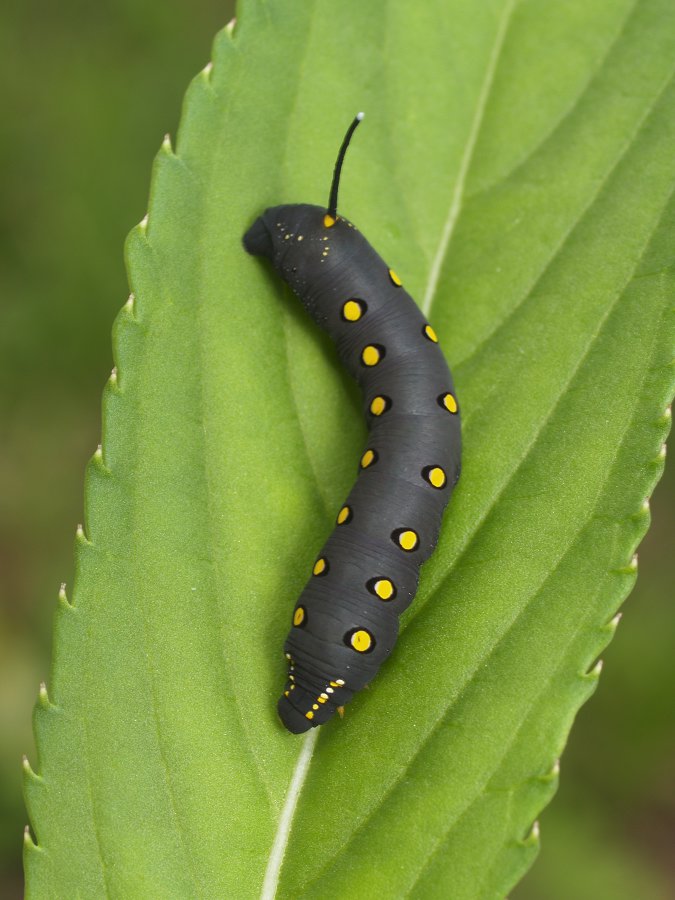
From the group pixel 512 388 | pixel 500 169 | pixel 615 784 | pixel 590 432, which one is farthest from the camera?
pixel 615 784

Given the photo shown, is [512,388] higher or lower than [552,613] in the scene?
higher

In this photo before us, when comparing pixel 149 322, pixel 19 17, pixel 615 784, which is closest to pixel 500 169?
pixel 149 322

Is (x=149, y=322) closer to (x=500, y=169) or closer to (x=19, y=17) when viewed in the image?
(x=500, y=169)

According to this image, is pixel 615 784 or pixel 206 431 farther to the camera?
pixel 615 784

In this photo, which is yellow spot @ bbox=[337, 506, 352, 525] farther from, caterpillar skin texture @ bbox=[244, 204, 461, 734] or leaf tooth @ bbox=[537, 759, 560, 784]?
leaf tooth @ bbox=[537, 759, 560, 784]

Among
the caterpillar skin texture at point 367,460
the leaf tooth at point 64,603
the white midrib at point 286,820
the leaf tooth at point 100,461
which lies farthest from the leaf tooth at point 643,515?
the leaf tooth at point 64,603

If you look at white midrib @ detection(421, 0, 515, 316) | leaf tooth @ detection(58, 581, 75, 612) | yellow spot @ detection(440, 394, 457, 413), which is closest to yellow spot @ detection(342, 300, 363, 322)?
white midrib @ detection(421, 0, 515, 316)
